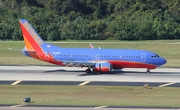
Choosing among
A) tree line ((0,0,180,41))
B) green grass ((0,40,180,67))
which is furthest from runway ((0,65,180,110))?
tree line ((0,0,180,41))

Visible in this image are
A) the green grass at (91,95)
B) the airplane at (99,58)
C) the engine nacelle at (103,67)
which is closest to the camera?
the green grass at (91,95)

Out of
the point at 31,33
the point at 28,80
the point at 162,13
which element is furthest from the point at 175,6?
the point at 28,80

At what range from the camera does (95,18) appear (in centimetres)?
14075

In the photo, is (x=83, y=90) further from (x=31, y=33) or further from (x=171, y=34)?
(x=171, y=34)

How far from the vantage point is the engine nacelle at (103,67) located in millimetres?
62406

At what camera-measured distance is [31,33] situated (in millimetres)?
67625

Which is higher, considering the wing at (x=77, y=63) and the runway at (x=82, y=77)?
the wing at (x=77, y=63)

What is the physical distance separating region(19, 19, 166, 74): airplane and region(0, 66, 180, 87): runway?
0.94 meters

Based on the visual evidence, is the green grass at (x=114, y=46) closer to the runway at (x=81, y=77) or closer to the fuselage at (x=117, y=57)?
the runway at (x=81, y=77)

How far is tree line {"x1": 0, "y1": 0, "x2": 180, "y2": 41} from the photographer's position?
118 metres

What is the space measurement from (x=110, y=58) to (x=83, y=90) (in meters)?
14.8

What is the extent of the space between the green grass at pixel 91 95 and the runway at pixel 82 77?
3.43 metres

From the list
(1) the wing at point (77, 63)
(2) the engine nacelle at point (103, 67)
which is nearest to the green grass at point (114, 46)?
(1) the wing at point (77, 63)

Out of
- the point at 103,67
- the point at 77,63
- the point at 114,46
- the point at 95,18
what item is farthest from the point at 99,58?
the point at 95,18
